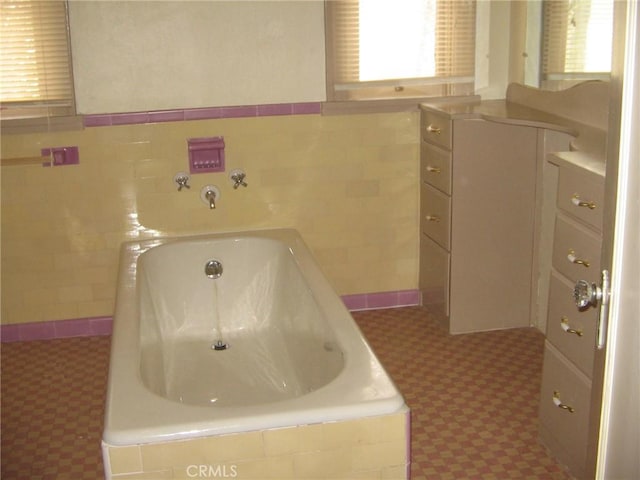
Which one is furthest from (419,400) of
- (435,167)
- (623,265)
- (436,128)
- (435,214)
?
(623,265)

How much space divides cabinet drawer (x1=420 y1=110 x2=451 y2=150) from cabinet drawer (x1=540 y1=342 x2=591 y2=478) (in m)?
1.23

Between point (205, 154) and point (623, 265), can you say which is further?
point (205, 154)

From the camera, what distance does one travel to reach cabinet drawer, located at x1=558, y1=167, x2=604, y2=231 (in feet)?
7.68

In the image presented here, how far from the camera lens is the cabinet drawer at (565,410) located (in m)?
2.50

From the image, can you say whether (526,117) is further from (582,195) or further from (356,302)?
(356,302)

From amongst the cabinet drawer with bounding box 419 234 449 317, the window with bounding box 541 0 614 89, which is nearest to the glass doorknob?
the window with bounding box 541 0 614 89

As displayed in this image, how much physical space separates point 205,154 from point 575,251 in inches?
75.1

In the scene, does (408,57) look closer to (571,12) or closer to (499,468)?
(571,12)

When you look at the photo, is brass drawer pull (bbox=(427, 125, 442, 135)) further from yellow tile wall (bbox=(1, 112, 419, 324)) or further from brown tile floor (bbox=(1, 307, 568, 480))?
brown tile floor (bbox=(1, 307, 568, 480))

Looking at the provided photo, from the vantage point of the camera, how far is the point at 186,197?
154 inches

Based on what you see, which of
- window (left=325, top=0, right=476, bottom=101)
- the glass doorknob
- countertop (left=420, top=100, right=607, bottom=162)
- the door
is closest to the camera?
the door

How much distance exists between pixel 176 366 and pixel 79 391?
0.41 metres

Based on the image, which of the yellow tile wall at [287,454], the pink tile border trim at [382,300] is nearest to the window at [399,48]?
the pink tile border trim at [382,300]

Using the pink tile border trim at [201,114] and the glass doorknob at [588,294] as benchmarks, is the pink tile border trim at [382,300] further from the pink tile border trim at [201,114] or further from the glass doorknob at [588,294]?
the glass doorknob at [588,294]
